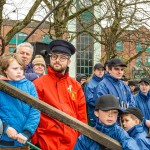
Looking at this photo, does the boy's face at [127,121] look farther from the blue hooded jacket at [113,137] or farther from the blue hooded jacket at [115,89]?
the blue hooded jacket at [115,89]

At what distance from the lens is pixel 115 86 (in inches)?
201

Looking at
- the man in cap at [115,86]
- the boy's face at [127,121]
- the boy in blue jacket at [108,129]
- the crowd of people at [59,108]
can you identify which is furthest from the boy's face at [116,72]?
the boy in blue jacket at [108,129]

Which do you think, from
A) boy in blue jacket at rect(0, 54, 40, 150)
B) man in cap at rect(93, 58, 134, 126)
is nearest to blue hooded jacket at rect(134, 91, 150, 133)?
man in cap at rect(93, 58, 134, 126)

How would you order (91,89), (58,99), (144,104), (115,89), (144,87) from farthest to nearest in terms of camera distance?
(144,87) < (144,104) < (91,89) < (115,89) < (58,99)

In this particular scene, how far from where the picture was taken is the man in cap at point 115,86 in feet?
16.5

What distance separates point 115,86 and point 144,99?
5.81ft

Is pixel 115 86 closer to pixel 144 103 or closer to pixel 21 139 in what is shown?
pixel 144 103

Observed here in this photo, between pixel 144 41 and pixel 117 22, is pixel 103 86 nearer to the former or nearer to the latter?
pixel 117 22

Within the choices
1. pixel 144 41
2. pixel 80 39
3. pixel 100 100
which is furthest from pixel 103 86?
pixel 80 39

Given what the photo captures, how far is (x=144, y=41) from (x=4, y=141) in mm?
13538

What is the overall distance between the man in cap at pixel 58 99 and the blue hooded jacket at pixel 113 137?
681 mm

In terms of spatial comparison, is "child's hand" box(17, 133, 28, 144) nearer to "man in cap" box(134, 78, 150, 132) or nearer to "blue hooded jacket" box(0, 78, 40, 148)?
"blue hooded jacket" box(0, 78, 40, 148)

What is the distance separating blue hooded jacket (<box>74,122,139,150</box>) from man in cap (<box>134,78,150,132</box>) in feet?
11.3

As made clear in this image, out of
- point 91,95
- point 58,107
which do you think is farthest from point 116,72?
point 58,107
